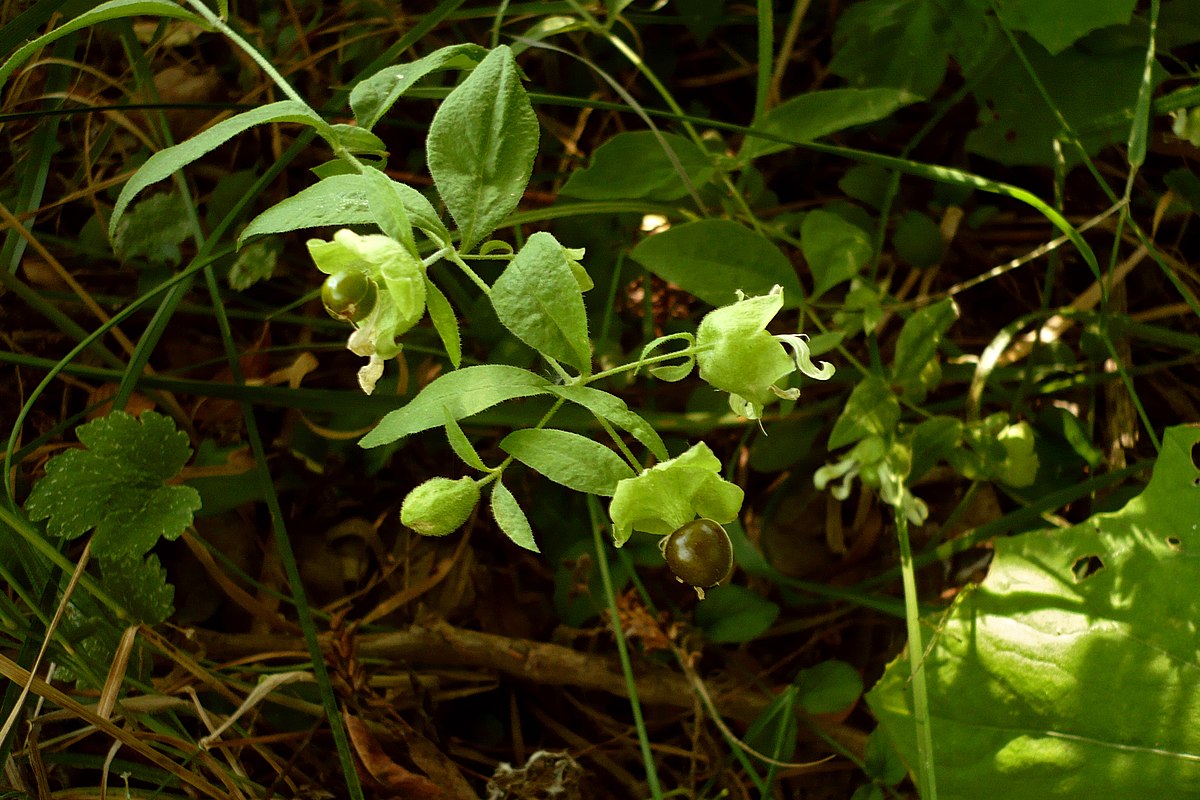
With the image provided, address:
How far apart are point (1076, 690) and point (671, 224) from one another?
2.44ft

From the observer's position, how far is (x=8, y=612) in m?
0.96

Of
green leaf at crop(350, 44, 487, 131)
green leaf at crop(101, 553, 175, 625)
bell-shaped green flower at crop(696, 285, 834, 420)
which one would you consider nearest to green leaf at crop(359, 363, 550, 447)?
bell-shaped green flower at crop(696, 285, 834, 420)

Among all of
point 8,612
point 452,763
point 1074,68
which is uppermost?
point 1074,68

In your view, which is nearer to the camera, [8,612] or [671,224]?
[8,612]

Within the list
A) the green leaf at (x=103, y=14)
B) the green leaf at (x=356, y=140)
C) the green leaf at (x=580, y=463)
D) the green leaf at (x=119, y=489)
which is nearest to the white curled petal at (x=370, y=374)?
the green leaf at (x=580, y=463)

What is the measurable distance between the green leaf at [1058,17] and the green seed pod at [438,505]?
34.8 inches

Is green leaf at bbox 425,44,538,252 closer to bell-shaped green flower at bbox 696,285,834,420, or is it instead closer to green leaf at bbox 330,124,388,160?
green leaf at bbox 330,124,388,160

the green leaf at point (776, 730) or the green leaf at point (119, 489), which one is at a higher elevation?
the green leaf at point (119, 489)

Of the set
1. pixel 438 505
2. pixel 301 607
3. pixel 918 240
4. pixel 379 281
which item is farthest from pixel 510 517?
pixel 918 240

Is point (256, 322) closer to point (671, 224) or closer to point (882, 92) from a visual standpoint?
point (671, 224)

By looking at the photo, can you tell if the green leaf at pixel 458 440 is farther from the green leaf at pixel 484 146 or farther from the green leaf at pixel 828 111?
the green leaf at pixel 828 111

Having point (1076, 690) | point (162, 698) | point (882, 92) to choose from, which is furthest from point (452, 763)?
point (882, 92)

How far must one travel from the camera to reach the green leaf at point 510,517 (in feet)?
2.15

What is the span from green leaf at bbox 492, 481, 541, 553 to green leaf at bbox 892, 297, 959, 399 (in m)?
0.61
